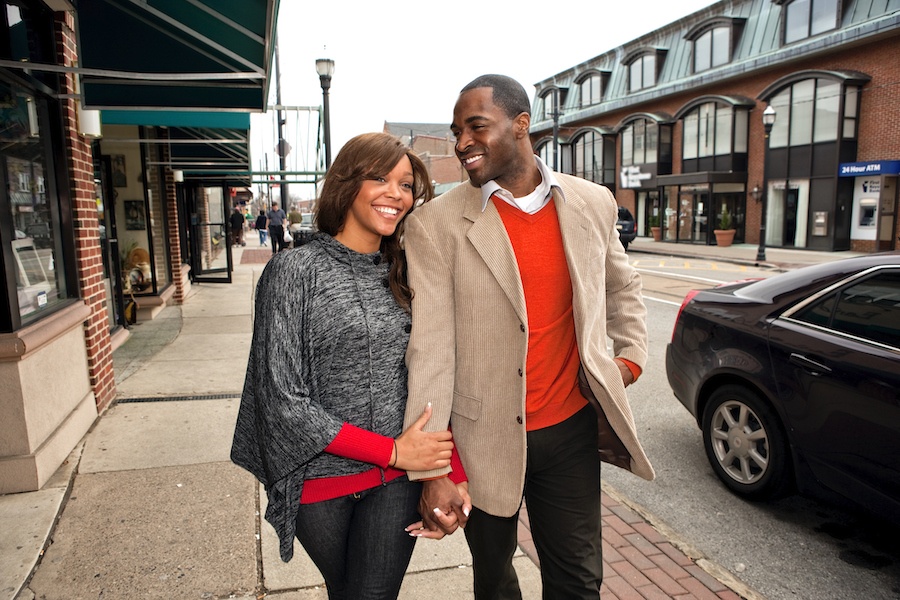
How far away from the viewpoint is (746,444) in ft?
13.4

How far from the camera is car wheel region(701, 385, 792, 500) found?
3.86 metres

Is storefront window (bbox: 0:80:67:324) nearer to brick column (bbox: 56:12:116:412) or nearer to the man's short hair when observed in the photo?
brick column (bbox: 56:12:116:412)

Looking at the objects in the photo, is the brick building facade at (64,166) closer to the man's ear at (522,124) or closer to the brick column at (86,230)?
the brick column at (86,230)

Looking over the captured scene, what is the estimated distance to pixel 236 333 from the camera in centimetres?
903

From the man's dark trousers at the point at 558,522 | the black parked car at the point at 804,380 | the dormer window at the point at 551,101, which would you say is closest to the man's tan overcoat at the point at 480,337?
the man's dark trousers at the point at 558,522

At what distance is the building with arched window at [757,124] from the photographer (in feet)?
73.9

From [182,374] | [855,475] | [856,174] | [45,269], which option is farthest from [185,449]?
[856,174]

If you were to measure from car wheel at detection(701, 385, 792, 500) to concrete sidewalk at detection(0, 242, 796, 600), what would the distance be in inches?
28.3

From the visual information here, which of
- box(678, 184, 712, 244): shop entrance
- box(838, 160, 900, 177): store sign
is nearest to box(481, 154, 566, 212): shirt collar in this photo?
box(838, 160, 900, 177): store sign

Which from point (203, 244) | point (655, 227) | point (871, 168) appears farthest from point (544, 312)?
point (655, 227)

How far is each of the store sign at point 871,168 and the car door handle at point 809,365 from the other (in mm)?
22484

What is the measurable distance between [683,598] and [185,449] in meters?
3.41

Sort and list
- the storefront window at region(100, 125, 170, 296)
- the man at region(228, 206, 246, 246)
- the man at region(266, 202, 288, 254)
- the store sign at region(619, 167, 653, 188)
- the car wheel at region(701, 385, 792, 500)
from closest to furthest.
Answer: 1. the car wheel at region(701, 385, 792, 500)
2. the storefront window at region(100, 125, 170, 296)
3. the man at region(266, 202, 288, 254)
4. the man at region(228, 206, 246, 246)
5. the store sign at region(619, 167, 653, 188)

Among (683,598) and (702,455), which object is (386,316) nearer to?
(683,598)
